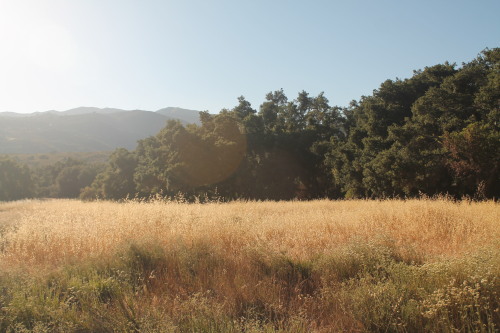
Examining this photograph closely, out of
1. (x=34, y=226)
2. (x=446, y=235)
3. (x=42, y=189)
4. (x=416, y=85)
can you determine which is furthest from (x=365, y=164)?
(x=42, y=189)

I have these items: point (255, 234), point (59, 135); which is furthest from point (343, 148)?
point (59, 135)

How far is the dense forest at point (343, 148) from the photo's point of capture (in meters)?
20.6

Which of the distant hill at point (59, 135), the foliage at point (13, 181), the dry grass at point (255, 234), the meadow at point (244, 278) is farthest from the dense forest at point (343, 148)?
the distant hill at point (59, 135)

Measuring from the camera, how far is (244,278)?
4.28 meters

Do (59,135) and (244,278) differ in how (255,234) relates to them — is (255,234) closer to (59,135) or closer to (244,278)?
(244,278)

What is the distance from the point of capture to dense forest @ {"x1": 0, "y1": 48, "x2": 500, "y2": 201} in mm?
20578

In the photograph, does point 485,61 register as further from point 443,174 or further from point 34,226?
point 34,226

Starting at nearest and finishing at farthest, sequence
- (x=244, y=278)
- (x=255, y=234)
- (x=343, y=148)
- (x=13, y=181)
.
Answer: (x=244, y=278)
(x=255, y=234)
(x=343, y=148)
(x=13, y=181)

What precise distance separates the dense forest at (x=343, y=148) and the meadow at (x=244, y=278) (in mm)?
12101

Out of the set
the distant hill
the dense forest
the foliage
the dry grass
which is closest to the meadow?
the dry grass

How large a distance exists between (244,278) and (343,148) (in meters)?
26.8

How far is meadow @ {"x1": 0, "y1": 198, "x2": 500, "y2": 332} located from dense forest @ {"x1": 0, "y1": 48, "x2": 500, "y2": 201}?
12101mm

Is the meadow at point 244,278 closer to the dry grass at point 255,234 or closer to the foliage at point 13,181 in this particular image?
the dry grass at point 255,234

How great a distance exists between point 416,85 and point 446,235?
2676 centimetres
